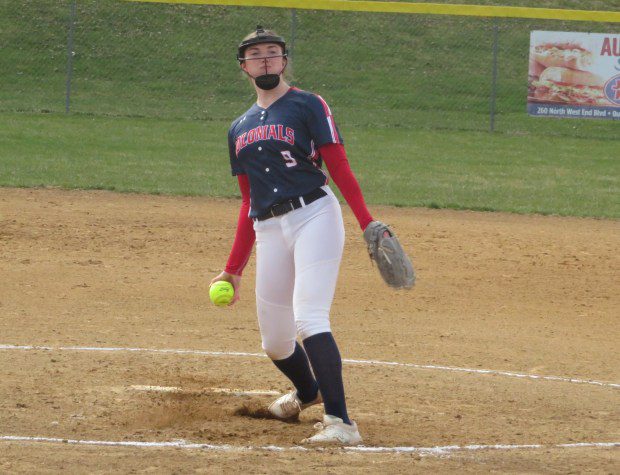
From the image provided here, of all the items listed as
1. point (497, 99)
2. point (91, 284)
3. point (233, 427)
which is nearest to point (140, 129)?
point (497, 99)

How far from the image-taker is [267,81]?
489cm

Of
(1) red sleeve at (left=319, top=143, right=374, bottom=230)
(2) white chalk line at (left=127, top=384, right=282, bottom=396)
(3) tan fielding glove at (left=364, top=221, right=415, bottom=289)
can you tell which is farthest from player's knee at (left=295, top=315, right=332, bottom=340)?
(2) white chalk line at (left=127, top=384, right=282, bottom=396)

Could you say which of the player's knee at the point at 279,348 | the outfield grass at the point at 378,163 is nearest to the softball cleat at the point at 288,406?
the player's knee at the point at 279,348

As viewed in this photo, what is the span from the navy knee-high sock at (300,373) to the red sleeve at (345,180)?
3.07 ft

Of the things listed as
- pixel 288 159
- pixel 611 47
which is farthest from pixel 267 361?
pixel 611 47

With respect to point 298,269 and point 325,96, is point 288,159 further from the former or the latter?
point 325,96

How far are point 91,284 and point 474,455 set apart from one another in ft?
15.5

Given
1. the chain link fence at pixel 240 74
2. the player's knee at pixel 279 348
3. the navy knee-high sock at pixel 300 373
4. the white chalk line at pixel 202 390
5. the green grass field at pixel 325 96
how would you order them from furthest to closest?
the chain link fence at pixel 240 74 → the green grass field at pixel 325 96 → the white chalk line at pixel 202 390 → the navy knee-high sock at pixel 300 373 → the player's knee at pixel 279 348

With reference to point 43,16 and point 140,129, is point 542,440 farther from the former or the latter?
point 43,16

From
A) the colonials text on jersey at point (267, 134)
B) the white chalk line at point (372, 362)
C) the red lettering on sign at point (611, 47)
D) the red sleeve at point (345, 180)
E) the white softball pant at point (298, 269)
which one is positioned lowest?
the white chalk line at point (372, 362)

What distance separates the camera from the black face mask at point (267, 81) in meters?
4.89

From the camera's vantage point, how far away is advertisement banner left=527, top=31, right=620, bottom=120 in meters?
18.6

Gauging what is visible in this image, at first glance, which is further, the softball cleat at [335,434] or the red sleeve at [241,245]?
the red sleeve at [241,245]

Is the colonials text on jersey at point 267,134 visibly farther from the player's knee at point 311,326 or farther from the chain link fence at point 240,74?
the chain link fence at point 240,74
